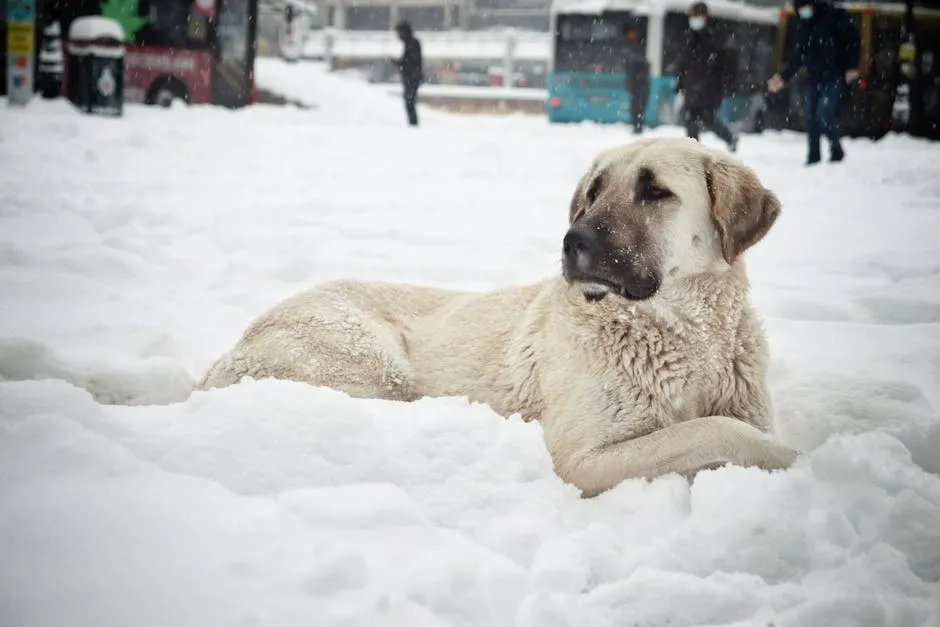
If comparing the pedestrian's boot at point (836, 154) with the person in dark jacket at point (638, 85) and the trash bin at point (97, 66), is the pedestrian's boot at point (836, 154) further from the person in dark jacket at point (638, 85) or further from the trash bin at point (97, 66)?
the trash bin at point (97, 66)

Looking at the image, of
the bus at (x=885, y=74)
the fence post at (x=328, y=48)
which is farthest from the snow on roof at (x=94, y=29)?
the fence post at (x=328, y=48)

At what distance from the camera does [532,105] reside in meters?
31.2

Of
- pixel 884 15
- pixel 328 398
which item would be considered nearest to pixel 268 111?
pixel 884 15

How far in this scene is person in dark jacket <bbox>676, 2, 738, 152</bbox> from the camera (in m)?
13.5

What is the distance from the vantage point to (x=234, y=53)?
2356 centimetres

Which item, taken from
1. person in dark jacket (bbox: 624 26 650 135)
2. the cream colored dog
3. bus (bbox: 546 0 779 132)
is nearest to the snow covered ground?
the cream colored dog

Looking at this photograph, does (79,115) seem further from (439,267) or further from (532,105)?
(532,105)

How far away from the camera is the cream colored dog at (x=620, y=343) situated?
2.97 meters

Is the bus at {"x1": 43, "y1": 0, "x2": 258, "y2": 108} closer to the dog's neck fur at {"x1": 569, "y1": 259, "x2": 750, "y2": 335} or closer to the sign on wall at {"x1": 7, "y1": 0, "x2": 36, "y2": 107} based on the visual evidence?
the sign on wall at {"x1": 7, "y1": 0, "x2": 36, "y2": 107}

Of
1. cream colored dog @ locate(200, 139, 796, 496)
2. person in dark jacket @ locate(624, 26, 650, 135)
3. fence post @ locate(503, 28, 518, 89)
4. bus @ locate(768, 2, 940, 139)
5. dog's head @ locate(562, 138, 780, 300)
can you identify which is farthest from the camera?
fence post @ locate(503, 28, 518, 89)

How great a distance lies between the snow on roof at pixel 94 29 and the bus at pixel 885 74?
49.2ft

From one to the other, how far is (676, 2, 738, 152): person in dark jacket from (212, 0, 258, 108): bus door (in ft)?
45.7

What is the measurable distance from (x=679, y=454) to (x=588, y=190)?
126 centimetres

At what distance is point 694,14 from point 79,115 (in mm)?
11621
